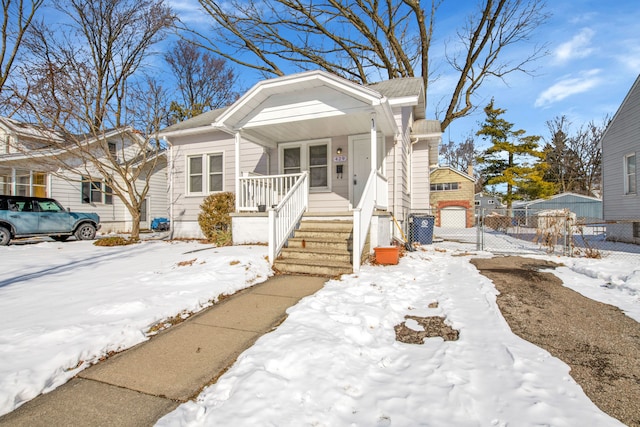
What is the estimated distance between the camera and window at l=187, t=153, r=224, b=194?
421 inches

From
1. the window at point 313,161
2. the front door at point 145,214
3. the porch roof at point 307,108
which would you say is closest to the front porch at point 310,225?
the window at point 313,161

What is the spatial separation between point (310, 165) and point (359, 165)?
1511 millimetres

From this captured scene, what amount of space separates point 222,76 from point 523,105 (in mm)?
21332

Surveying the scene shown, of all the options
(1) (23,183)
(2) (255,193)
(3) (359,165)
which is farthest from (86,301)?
(1) (23,183)

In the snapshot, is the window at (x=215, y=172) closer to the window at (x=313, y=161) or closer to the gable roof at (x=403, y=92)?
the window at (x=313, y=161)

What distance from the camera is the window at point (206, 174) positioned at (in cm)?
1070

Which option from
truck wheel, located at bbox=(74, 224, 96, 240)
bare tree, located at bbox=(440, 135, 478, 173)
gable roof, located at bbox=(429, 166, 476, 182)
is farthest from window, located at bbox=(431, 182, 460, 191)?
truck wheel, located at bbox=(74, 224, 96, 240)

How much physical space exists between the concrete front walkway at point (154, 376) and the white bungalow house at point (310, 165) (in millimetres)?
2272

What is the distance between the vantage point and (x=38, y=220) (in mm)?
9953

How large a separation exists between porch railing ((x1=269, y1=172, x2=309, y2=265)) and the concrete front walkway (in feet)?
7.24

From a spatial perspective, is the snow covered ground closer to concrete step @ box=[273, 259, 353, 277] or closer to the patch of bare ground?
the patch of bare ground

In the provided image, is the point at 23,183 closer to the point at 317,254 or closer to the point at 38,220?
the point at 38,220

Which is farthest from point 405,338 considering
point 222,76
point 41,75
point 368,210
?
point 222,76

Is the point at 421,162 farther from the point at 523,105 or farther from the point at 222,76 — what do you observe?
the point at 222,76
